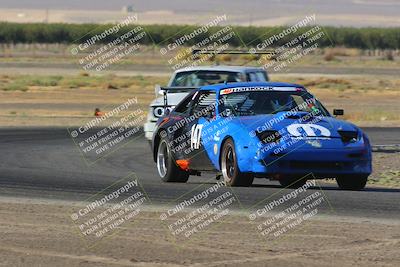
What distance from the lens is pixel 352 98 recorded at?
168 feet

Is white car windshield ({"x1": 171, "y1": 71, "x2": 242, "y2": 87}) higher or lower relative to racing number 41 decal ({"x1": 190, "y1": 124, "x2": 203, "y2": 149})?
lower

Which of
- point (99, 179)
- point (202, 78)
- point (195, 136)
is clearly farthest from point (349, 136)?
point (202, 78)

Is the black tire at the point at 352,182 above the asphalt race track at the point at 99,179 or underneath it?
underneath

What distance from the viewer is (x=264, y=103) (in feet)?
Result: 53.7

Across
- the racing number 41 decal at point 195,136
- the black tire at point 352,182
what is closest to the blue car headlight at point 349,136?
the black tire at point 352,182

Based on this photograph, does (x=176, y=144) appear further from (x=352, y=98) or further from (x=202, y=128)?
(x=352, y=98)

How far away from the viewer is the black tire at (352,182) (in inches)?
628

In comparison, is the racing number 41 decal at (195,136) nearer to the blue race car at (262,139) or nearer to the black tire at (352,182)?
the blue race car at (262,139)

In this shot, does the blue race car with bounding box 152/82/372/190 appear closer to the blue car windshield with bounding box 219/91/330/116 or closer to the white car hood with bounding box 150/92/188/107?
the blue car windshield with bounding box 219/91/330/116

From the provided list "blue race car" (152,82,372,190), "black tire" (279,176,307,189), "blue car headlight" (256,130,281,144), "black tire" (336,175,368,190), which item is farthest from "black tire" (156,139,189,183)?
"black tire" (336,175,368,190)

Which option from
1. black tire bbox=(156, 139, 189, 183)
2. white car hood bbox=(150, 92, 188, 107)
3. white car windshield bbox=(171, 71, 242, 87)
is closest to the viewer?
black tire bbox=(156, 139, 189, 183)

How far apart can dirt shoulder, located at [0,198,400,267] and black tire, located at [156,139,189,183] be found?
14.9 ft

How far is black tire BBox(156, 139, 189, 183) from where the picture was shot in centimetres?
1719

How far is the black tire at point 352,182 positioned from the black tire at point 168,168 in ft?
7.65
